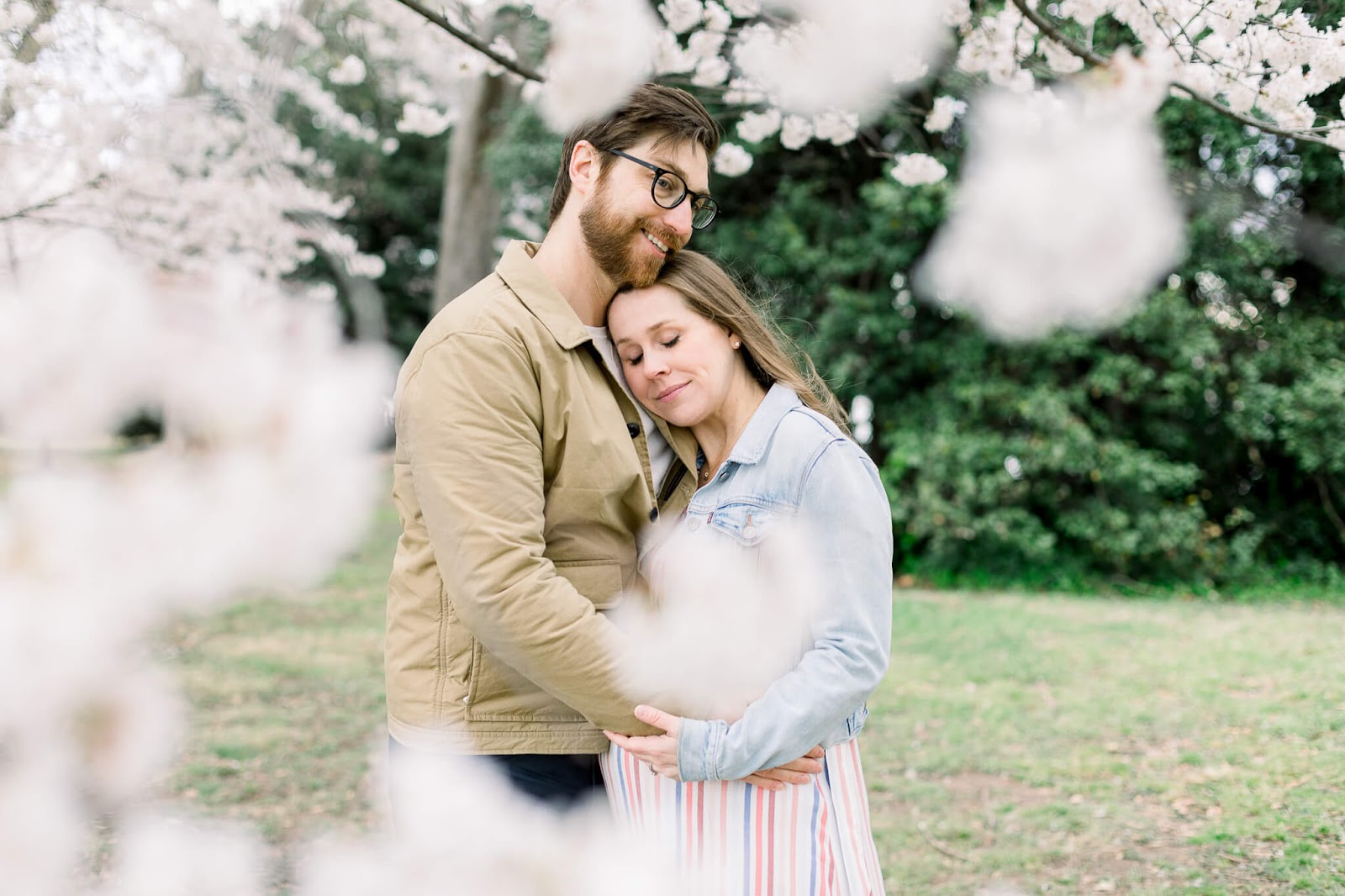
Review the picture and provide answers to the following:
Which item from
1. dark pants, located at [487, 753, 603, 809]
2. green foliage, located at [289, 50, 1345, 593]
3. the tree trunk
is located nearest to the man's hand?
dark pants, located at [487, 753, 603, 809]

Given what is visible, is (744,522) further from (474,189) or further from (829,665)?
(474,189)

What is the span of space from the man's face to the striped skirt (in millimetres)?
865

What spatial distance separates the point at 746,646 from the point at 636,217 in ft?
2.54

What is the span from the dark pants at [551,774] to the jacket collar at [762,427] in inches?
23.5

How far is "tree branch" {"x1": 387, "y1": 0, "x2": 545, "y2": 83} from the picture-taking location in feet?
7.77

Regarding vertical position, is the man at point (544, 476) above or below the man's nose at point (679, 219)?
below

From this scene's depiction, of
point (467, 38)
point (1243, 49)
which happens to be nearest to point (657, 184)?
point (467, 38)

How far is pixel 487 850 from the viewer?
1.49 meters

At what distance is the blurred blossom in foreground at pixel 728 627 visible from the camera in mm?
1656

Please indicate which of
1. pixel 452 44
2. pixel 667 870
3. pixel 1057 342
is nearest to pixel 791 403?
pixel 667 870

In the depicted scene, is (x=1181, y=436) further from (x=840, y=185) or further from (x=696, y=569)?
(x=696, y=569)

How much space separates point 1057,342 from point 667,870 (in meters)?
7.59

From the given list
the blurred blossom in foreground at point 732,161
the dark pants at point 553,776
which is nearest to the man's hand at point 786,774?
the dark pants at point 553,776

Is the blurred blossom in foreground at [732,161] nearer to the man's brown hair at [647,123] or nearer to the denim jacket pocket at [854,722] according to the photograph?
the man's brown hair at [647,123]
